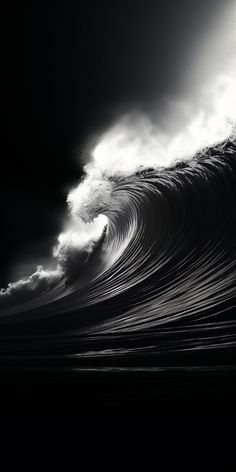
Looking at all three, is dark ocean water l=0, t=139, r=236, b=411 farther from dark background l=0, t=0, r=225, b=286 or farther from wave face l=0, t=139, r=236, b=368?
dark background l=0, t=0, r=225, b=286

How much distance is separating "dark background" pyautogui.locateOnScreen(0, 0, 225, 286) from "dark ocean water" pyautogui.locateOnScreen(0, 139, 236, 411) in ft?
19.5

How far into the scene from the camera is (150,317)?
161 inches

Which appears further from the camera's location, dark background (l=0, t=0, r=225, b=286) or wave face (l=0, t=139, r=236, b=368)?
dark background (l=0, t=0, r=225, b=286)

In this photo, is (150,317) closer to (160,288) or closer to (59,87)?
(160,288)

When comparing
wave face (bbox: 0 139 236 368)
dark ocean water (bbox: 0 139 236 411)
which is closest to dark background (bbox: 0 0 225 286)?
dark ocean water (bbox: 0 139 236 411)

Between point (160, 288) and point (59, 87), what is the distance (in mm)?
12109

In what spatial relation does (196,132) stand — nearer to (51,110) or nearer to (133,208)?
(133,208)

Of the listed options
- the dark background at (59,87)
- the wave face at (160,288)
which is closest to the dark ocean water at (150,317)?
the wave face at (160,288)

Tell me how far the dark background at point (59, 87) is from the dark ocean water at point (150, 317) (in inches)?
234

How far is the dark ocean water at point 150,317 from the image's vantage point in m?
2.13

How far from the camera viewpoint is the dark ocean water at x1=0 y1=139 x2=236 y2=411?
213 cm

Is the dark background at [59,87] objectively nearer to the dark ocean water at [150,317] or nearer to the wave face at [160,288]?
the dark ocean water at [150,317]

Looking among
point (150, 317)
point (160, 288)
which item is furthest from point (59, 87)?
point (150, 317)

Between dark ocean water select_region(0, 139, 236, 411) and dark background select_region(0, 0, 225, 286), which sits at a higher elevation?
dark background select_region(0, 0, 225, 286)
